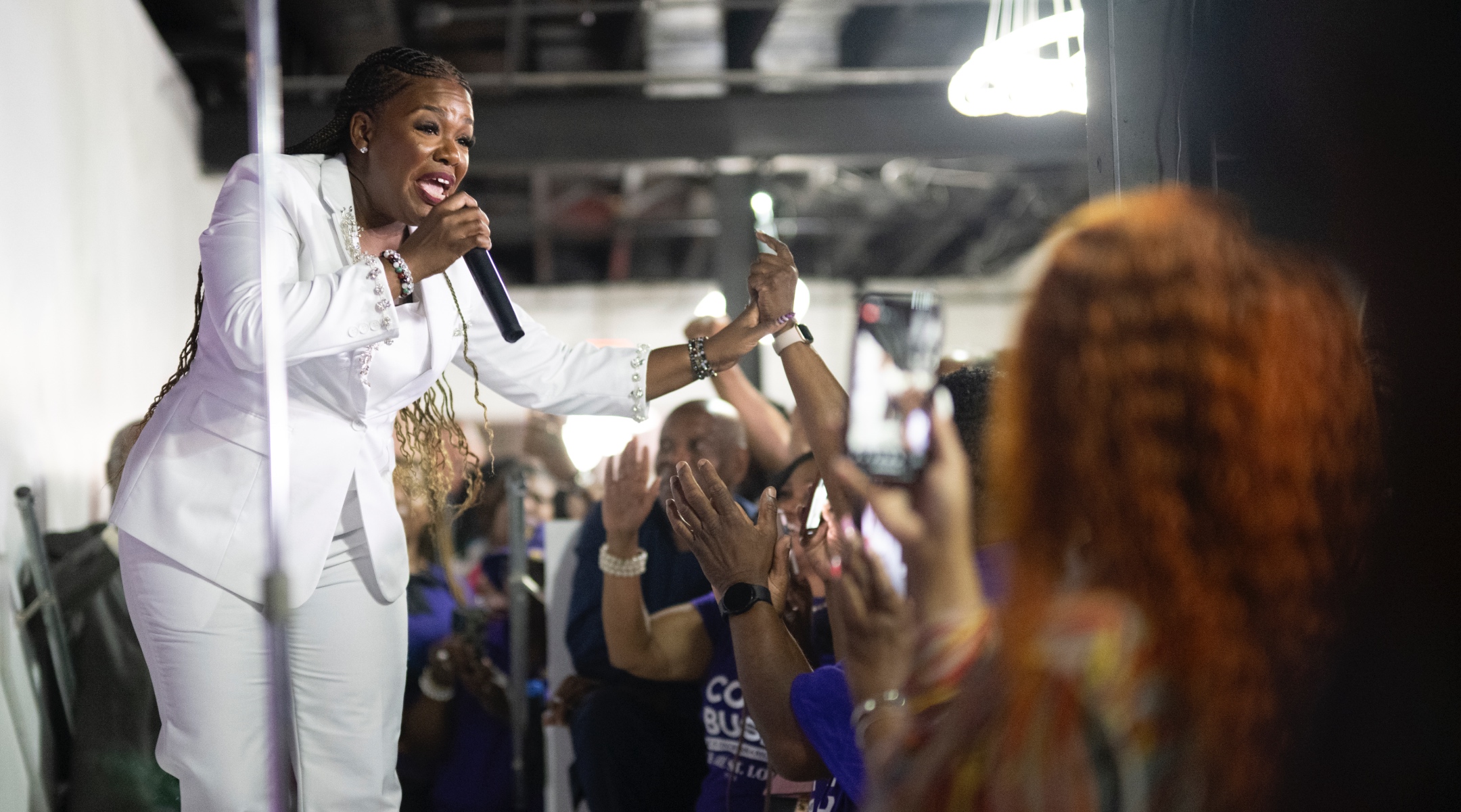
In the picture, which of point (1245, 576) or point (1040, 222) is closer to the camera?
point (1245, 576)

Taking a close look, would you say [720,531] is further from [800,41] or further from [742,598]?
[800,41]

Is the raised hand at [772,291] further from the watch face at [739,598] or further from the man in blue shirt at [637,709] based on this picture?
the man in blue shirt at [637,709]

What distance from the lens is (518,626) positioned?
313cm

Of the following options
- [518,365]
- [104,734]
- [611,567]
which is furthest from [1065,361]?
[104,734]

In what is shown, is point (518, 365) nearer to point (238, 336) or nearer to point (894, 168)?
point (238, 336)

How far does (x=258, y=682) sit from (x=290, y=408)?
14.1 inches

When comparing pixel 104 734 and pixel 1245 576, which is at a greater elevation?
pixel 1245 576

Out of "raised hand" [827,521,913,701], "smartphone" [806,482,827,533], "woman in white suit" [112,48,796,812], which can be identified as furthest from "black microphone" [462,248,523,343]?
"raised hand" [827,521,913,701]

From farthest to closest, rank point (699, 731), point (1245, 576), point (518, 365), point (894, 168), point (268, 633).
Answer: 1. point (894, 168)
2. point (699, 731)
3. point (518, 365)
4. point (268, 633)
5. point (1245, 576)

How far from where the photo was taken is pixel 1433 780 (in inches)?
40.3

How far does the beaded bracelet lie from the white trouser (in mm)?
366

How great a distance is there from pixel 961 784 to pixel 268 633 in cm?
97

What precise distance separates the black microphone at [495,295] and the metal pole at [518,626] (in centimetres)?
151

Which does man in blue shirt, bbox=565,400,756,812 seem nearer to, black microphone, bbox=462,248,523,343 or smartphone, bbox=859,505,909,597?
black microphone, bbox=462,248,523,343
